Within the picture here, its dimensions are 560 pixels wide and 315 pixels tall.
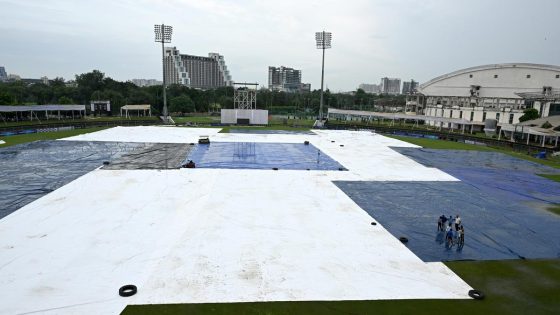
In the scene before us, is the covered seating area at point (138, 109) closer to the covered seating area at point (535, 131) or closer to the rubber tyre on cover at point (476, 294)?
the covered seating area at point (535, 131)

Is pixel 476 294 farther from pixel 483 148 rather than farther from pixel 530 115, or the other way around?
pixel 530 115

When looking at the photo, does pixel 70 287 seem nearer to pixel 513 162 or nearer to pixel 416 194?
pixel 416 194

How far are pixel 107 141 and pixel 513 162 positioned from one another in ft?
169

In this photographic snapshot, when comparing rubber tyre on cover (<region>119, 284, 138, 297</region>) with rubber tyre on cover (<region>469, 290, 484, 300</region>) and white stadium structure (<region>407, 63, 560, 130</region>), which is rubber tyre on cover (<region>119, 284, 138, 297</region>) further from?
white stadium structure (<region>407, 63, 560, 130</region>)

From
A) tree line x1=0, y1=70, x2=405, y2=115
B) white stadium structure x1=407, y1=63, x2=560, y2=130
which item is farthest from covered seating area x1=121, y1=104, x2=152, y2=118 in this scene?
white stadium structure x1=407, y1=63, x2=560, y2=130

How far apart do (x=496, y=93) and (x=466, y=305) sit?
289 feet

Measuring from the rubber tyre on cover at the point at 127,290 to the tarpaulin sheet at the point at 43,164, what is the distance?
1169 cm

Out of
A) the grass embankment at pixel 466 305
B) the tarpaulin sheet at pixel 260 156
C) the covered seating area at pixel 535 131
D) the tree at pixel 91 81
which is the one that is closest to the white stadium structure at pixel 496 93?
the covered seating area at pixel 535 131

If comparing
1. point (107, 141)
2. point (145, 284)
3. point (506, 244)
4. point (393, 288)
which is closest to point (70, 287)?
point (145, 284)

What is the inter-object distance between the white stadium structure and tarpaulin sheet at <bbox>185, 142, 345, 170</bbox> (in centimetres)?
4515

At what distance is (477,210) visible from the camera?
2322 centimetres

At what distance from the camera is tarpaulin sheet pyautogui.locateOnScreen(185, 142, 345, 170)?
3409 cm

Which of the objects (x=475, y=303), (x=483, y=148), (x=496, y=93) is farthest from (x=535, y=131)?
(x=475, y=303)

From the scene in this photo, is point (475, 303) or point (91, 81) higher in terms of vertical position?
point (91, 81)
